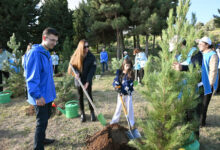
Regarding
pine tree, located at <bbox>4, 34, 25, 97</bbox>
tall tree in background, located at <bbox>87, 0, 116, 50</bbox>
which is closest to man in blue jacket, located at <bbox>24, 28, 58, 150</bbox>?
pine tree, located at <bbox>4, 34, 25, 97</bbox>

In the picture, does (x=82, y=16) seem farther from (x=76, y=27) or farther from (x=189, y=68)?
(x=189, y=68)

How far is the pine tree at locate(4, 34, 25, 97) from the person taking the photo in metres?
6.07

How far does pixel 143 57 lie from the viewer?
771 cm

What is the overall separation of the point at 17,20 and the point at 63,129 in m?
17.4

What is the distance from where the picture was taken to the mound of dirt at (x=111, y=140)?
2.53 metres

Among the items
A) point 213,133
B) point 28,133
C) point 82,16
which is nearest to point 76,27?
point 82,16

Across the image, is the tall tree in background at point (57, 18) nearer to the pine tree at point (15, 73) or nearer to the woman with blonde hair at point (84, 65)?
the pine tree at point (15, 73)

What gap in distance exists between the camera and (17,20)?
1639cm

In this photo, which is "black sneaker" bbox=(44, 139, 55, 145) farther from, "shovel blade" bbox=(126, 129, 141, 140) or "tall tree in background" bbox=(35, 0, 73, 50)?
"tall tree in background" bbox=(35, 0, 73, 50)

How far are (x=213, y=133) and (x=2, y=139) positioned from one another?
489 cm

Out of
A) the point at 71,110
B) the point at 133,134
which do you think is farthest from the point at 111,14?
the point at 133,134

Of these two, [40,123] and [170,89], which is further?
[40,123]

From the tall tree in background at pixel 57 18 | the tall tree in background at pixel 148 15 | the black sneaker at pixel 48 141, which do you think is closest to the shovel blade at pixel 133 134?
the black sneaker at pixel 48 141

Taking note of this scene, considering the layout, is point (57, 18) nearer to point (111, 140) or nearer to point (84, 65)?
point (84, 65)
